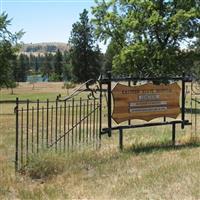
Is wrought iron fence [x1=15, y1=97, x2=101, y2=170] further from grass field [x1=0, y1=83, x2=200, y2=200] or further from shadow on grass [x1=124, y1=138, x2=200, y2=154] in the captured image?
shadow on grass [x1=124, y1=138, x2=200, y2=154]

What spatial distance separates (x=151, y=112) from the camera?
14.1 metres

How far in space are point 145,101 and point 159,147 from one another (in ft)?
4.31

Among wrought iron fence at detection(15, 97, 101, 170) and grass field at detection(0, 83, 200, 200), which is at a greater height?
wrought iron fence at detection(15, 97, 101, 170)

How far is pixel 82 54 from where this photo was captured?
302ft

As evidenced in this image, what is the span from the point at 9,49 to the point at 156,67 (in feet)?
42.3

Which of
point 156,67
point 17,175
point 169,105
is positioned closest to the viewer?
point 17,175

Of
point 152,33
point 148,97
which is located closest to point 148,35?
point 152,33

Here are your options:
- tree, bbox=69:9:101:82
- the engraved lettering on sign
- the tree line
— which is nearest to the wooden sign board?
the engraved lettering on sign

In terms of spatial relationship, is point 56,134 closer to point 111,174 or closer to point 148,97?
point 111,174

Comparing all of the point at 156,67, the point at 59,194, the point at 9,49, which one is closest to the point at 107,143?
the point at 59,194

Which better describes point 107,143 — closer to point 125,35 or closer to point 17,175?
point 17,175

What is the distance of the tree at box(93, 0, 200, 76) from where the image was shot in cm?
3712

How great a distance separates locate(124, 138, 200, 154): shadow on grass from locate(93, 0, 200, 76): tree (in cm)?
2262

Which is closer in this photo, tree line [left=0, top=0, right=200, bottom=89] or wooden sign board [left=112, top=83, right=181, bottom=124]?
wooden sign board [left=112, top=83, right=181, bottom=124]
